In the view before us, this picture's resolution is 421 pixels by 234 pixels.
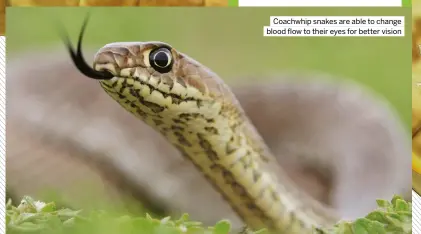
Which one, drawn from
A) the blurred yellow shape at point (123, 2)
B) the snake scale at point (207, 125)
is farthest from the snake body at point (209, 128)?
the blurred yellow shape at point (123, 2)

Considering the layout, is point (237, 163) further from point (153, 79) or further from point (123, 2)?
point (123, 2)

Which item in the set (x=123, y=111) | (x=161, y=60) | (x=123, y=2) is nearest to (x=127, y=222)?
(x=123, y=111)

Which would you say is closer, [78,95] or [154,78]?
[154,78]

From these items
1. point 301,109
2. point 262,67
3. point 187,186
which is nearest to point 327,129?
point 301,109

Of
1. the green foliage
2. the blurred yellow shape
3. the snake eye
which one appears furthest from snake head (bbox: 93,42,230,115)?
the green foliage

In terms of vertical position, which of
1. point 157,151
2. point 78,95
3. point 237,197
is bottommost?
point 237,197

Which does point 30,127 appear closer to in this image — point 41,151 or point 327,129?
point 41,151
